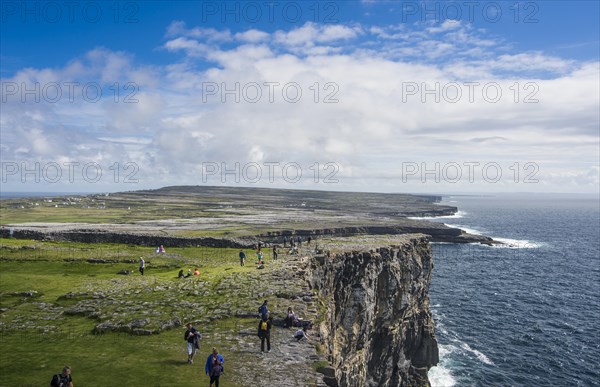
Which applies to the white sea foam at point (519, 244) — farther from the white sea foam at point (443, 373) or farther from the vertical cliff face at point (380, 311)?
the white sea foam at point (443, 373)

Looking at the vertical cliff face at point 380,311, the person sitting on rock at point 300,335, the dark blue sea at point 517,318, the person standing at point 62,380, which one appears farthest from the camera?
the dark blue sea at point 517,318

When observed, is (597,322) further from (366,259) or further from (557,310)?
(366,259)

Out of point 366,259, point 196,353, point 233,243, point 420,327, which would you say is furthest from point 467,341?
point 196,353

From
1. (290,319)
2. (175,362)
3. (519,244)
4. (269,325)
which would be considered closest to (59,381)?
(175,362)

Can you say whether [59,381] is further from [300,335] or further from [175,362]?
[300,335]

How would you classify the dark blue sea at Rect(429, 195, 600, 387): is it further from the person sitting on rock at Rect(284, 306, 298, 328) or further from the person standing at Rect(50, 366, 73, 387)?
the person standing at Rect(50, 366, 73, 387)

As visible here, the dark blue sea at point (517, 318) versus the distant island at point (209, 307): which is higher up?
the distant island at point (209, 307)

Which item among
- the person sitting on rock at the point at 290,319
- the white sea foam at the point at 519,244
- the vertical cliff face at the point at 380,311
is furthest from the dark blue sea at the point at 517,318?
the person sitting on rock at the point at 290,319
